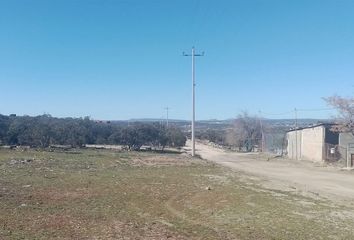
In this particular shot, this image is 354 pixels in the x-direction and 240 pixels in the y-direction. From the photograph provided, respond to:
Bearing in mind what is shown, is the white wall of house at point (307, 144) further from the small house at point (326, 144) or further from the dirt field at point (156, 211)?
the dirt field at point (156, 211)

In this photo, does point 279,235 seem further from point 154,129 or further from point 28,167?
point 154,129

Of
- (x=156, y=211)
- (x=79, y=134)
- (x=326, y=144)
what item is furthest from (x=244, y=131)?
(x=156, y=211)

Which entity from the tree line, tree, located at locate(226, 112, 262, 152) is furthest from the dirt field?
tree, located at locate(226, 112, 262, 152)

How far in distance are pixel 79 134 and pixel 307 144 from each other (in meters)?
31.2

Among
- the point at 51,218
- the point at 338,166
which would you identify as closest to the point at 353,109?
the point at 338,166

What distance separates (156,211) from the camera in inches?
628

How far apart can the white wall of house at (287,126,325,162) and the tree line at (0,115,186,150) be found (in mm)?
21023

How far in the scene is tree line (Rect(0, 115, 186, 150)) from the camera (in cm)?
6203

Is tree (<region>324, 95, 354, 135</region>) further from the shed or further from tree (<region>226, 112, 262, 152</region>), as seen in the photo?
tree (<region>226, 112, 262, 152</region>)

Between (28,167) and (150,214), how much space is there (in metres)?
17.1

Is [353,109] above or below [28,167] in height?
above

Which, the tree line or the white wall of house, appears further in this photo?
the tree line

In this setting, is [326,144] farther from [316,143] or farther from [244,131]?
[244,131]

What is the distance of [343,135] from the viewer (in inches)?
1893
